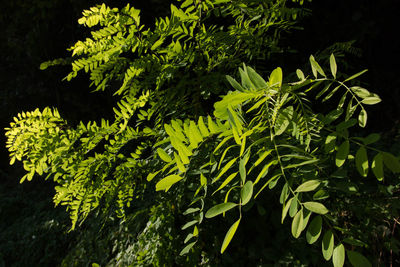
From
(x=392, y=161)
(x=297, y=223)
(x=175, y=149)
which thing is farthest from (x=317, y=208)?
(x=175, y=149)

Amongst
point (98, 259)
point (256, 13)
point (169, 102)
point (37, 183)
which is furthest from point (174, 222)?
point (37, 183)

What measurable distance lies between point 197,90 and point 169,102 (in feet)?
0.42

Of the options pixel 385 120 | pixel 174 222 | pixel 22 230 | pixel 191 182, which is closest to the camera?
pixel 191 182

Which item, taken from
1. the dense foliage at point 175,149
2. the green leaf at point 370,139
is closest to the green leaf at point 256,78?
the dense foliage at point 175,149

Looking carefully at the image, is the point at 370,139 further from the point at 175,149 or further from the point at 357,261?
the point at 175,149

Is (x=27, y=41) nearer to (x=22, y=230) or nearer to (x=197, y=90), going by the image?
(x=22, y=230)

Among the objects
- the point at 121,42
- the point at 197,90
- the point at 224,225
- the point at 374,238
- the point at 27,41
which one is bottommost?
the point at 374,238

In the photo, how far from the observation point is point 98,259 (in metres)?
2.47

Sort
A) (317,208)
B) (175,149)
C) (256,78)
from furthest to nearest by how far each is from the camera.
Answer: (175,149), (256,78), (317,208)

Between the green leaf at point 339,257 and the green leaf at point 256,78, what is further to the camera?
the green leaf at point 256,78

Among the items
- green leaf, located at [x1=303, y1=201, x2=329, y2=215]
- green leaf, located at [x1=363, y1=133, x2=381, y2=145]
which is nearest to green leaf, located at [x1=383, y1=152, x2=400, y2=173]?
green leaf, located at [x1=363, y1=133, x2=381, y2=145]

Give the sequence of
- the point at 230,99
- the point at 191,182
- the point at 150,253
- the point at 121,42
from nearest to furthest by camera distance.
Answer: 1. the point at 230,99
2. the point at 121,42
3. the point at 191,182
4. the point at 150,253

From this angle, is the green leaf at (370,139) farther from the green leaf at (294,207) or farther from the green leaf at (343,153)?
the green leaf at (294,207)

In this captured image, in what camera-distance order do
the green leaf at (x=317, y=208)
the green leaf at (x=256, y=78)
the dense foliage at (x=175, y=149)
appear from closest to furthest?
the green leaf at (x=317, y=208) < the green leaf at (x=256, y=78) < the dense foliage at (x=175, y=149)
